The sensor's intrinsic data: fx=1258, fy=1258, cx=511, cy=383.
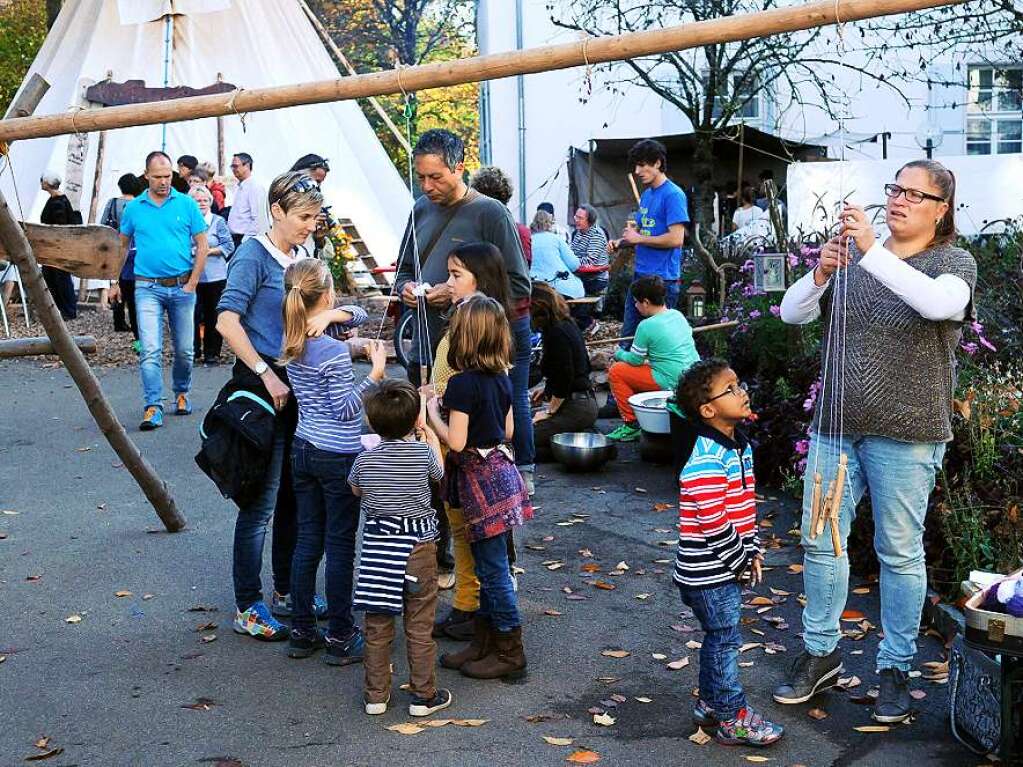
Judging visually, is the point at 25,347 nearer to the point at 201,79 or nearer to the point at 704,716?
the point at 704,716

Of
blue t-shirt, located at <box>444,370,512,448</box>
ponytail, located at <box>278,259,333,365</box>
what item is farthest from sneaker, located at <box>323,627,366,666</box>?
ponytail, located at <box>278,259,333,365</box>

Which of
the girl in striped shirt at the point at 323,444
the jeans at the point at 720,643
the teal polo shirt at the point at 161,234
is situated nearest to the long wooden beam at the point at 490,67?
the girl in striped shirt at the point at 323,444

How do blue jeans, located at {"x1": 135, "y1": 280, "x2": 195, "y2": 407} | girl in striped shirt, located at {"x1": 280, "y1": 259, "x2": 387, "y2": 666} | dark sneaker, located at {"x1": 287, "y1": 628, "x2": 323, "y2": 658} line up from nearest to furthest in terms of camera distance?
girl in striped shirt, located at {"x1": 280, "y1": 259, "x2": 387, "y2": 666}, dark sneaker, located at {"x1": 287, "y1": 628, "x2": 323, "y2": 658}, blue jeans, located at {"x1": 135, "y1": 280, "x2": 195, "y2": 407}

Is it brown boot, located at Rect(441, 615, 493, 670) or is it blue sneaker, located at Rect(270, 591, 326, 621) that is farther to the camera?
blue sneaker, located at Rect(270, 591, 326, 621)

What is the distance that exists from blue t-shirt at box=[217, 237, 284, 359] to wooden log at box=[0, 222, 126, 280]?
2.16ft

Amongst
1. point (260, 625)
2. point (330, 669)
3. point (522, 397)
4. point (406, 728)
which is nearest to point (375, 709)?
point (406, 728)

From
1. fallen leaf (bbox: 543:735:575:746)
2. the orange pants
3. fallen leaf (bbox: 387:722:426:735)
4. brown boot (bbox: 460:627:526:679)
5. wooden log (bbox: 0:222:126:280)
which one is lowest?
fallen leaf (bbox: 543:735:575:746)

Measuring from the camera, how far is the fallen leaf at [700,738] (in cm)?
→ 444

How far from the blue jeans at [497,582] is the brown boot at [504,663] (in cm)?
5

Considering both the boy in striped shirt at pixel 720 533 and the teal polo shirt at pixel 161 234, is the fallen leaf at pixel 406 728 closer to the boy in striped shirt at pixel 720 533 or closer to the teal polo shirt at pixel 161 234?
the boy in striped shirt at pixel 720 533

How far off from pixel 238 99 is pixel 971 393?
397 centimetres

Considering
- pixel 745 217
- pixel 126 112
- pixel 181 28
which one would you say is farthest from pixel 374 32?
pixel 126 112

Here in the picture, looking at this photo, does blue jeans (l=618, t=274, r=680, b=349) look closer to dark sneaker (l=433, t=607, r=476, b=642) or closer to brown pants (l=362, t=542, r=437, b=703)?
dark sneaker (l=433, t=607, r=476, b=642)

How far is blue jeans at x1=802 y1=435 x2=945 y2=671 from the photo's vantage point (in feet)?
14.6
